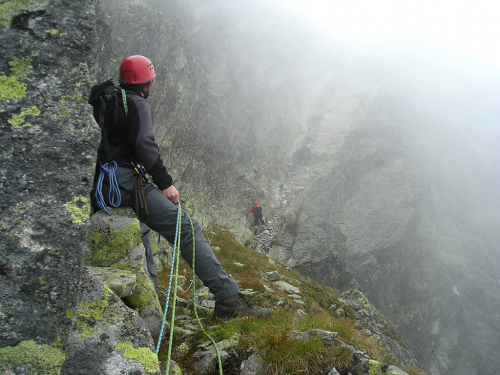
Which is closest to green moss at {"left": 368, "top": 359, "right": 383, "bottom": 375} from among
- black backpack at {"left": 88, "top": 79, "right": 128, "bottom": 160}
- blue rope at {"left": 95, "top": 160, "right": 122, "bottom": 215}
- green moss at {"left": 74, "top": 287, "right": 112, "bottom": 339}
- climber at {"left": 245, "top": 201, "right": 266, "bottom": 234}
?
green moss at {"left": 74, "top": 287, "right": 112, "bottom": 339}

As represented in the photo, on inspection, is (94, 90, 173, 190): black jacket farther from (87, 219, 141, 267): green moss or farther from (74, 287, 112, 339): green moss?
(74, 287, 112, 339): green moss

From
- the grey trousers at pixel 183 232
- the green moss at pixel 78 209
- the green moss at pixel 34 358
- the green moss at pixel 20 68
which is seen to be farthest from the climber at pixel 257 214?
the green moss at pixel 34 358

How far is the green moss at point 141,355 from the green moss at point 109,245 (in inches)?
68.5

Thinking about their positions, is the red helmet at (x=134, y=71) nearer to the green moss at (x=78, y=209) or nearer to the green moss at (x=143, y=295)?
the green moss at (x=78, y=209)

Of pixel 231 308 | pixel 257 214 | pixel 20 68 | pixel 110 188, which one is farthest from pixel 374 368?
pixel 257 214

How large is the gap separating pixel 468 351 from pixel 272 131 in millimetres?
34810

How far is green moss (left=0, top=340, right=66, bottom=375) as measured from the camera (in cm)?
257

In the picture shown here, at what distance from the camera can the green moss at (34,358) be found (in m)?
2.57

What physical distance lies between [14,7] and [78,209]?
2406mm

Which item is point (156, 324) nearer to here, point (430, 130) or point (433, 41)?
point (430, 130)

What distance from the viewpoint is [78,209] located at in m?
3.25

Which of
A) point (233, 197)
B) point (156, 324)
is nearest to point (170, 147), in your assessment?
point (233, 197)

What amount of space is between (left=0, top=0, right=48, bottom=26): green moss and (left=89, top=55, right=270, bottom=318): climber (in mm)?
1470

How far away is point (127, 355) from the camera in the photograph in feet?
10.8
